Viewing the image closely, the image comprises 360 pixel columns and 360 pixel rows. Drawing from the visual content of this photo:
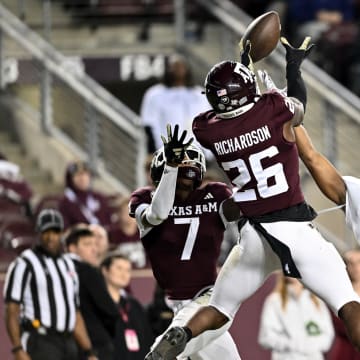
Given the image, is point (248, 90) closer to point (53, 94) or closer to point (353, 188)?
point (353, 188)

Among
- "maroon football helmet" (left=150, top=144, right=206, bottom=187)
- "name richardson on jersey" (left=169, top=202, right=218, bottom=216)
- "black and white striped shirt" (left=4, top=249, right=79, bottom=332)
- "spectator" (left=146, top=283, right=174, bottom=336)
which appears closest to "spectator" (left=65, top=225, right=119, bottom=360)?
"black and white striped shirt" (left=4, top=249, right=79, bottom=332)

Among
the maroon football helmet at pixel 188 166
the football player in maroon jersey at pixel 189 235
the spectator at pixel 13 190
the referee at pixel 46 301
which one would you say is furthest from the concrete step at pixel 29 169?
the maroon football helmet at pixel 188 166

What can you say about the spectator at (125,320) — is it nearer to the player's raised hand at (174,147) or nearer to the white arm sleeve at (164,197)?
the white arm sleeve at (164,197)

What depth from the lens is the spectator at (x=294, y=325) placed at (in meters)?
9.82

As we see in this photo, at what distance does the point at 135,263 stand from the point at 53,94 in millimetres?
2841

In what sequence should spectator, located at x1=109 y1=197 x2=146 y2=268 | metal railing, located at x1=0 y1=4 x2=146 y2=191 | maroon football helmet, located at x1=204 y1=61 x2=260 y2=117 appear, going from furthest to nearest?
metal railing, located at x1=0 y1=4 x2=146 y2=191
spectator, located at x1=109 y1=197 x2=146 y2=268
maroon football helmet, located at x1=204 y1=61 x2=260 y2=117

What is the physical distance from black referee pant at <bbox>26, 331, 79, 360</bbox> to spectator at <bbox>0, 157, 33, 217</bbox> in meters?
1.94

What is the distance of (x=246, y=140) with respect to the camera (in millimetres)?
6805

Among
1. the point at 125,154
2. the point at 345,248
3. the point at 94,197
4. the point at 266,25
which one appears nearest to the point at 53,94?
the point at 125,154

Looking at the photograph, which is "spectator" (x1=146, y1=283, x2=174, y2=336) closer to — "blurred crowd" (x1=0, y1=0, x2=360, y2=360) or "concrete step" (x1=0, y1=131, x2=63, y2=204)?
"blurred crowd" (x1=0, y1=0, x2=360, y2=360)

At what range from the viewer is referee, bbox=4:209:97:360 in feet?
29.0

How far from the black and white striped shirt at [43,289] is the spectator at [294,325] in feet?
5.05

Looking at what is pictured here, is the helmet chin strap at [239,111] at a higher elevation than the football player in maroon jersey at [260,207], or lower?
higher

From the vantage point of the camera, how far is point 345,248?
37.3 ft
